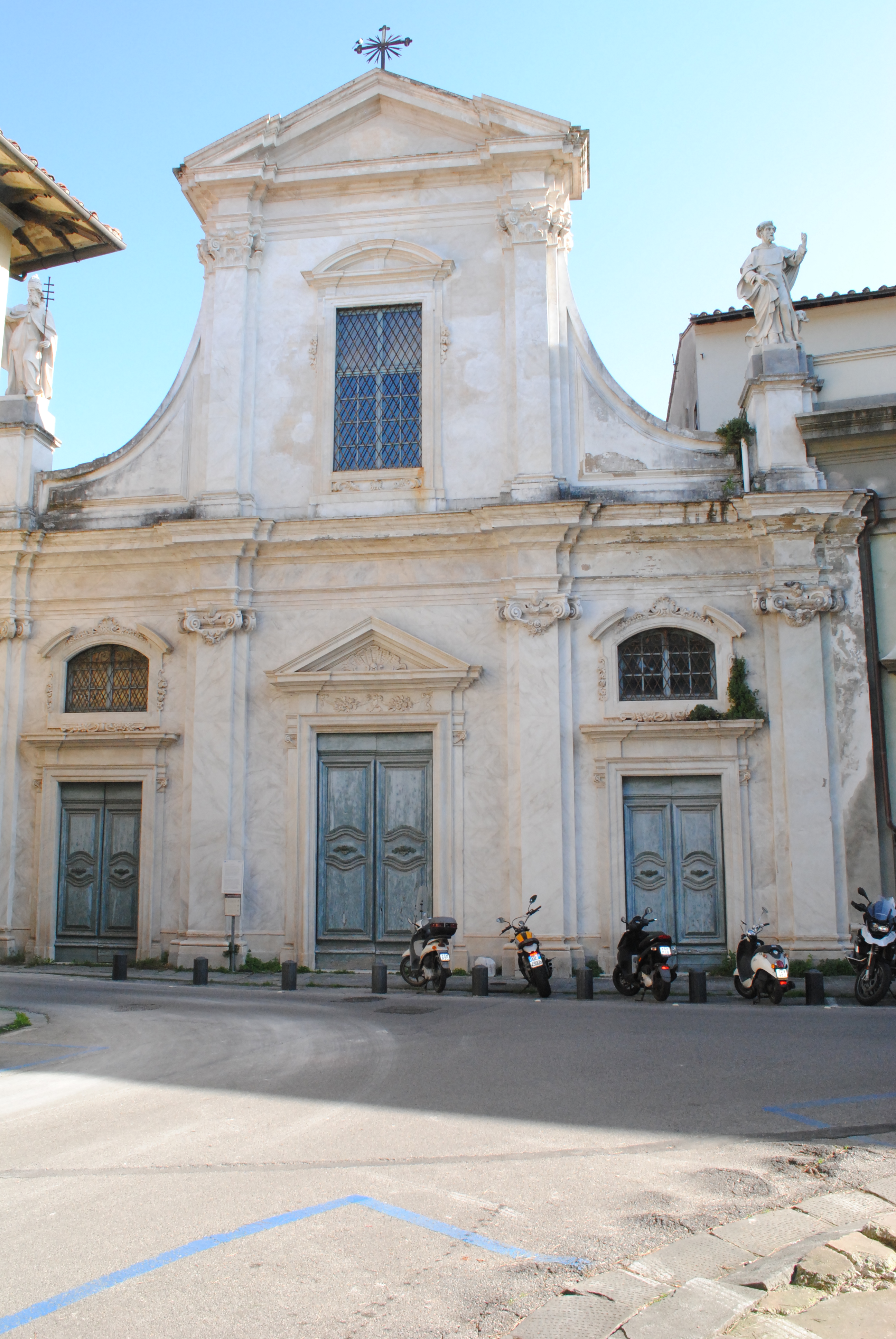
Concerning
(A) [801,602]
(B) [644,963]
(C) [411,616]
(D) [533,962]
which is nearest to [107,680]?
(C) [411,616]

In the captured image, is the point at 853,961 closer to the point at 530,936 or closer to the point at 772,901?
the point at 772,901

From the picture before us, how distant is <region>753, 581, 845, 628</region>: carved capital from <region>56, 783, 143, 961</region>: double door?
29.7 feet

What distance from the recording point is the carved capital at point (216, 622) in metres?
14.7

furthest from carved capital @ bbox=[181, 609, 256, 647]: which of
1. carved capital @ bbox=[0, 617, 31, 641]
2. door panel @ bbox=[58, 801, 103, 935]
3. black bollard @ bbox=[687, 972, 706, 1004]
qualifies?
black bollard @ bbox=[687, 972, 706, 1004]

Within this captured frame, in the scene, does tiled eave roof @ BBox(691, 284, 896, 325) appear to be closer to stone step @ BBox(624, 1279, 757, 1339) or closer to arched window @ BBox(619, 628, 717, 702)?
arched window @ BBox(619, 628, 717, 702)

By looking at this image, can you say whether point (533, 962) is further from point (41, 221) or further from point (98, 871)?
point (41, 221)

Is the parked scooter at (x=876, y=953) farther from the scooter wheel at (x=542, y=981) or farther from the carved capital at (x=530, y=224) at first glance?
the carved capital at (x=530, y=224)

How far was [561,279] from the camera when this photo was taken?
15.4m

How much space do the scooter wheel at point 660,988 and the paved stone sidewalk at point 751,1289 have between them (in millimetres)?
6961

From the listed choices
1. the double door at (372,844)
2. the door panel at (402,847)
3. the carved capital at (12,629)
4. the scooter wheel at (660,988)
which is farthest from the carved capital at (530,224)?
the scooter wheel at (660,988)

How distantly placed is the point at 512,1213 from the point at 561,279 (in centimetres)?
1371

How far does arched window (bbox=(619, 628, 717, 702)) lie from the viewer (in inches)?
551

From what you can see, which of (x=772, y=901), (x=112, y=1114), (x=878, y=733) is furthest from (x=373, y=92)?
(x=112, y=1114)

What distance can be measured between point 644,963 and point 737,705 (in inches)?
151
